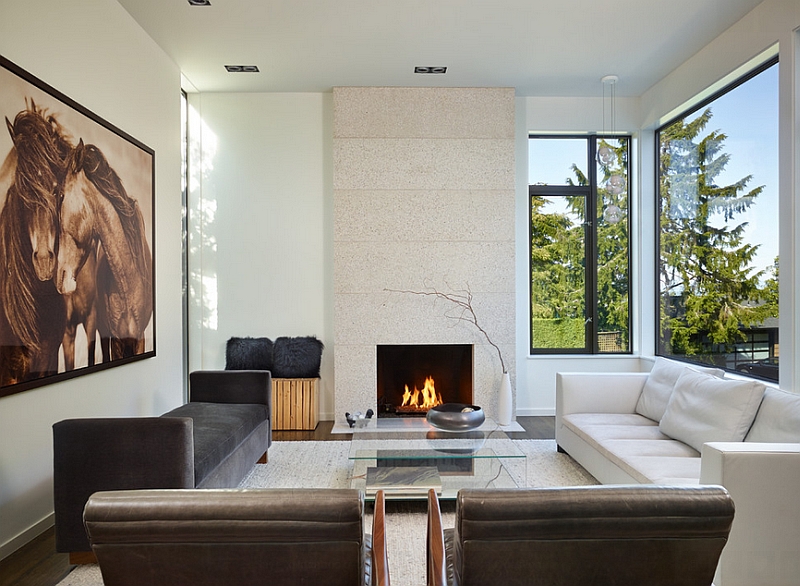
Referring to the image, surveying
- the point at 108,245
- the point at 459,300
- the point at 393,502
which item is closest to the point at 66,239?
the point at 108,245

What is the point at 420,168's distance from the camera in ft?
18.3

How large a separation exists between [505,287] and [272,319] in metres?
2.26

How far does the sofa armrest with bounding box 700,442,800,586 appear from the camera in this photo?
7.63 feet

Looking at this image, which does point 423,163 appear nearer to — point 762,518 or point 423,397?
point 423,397

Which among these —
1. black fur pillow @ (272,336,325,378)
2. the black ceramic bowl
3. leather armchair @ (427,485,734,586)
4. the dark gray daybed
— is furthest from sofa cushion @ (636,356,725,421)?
the dark gray daybed

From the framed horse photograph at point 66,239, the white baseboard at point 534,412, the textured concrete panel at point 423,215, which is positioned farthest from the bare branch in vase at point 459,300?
the framed horse photograph at point 66,239

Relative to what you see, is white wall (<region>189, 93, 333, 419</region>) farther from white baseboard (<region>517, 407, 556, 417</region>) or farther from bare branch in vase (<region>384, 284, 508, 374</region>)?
white baseboard (<region>517, 407, 556, 417</region>)

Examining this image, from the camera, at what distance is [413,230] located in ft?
18.3

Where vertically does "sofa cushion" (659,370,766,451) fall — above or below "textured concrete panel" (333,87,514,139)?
below

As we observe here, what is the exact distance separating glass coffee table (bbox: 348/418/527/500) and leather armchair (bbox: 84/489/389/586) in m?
1.84

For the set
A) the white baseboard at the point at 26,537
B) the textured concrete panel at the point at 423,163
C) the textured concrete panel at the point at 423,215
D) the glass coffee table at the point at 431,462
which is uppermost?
the textured concrete panel at the point at 423,163

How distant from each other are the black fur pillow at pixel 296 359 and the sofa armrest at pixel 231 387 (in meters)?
1.18

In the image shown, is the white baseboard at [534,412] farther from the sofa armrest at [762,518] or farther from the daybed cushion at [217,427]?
the sofa armrest at [762,518]

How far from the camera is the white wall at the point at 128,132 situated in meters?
2.84
